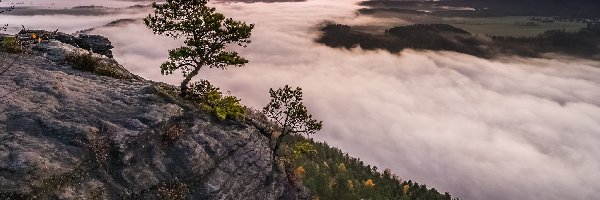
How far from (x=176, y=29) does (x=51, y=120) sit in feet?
25.5

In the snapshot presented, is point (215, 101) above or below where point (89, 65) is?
below

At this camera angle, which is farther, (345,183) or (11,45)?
(345,183)

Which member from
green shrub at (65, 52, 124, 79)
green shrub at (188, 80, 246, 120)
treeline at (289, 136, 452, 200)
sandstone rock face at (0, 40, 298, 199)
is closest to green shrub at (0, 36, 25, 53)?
sandstone rock face at (0, 40, 298, 199)

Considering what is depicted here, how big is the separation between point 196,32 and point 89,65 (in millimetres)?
7158

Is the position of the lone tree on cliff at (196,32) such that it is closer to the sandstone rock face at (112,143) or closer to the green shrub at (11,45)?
the sandstone rock face at (112,143)

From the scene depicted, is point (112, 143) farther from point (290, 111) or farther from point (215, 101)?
point (290, 111)

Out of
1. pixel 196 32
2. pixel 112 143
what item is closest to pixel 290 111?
pixel 196 32

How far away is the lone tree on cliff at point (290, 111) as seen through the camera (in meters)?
29.2

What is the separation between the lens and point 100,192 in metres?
18.2

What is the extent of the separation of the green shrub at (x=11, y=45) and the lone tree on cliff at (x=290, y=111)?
1470 centimetres

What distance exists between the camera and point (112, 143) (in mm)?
19781

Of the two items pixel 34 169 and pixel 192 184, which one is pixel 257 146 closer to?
pixel 192 184

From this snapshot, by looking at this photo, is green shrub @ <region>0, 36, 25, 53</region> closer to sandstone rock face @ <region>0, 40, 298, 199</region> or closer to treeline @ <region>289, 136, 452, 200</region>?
sandstone rock face @ <region>0, 40, 298, 199</region>

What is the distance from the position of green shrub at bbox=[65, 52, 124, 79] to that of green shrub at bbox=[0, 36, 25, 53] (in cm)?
248
